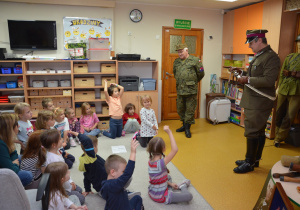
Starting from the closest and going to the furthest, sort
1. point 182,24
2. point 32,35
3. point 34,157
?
point 34,157 < point 32,35 < point 182,24

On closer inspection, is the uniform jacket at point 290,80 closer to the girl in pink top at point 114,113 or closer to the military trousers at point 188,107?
the military trousers at point 188,107

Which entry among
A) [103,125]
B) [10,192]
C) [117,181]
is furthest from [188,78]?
[10,192]

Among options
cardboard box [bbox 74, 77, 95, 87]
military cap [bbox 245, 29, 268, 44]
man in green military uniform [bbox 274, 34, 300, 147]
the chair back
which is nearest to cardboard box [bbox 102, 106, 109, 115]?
cardboard box [bbox 74, 77, 95, 87]

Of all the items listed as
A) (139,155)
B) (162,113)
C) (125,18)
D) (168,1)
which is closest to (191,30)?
(168,1)

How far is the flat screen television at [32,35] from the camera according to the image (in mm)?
4656

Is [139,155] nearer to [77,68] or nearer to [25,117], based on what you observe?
[25,117]

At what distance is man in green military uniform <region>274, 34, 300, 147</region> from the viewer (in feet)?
12.9

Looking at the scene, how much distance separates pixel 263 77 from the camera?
293cm

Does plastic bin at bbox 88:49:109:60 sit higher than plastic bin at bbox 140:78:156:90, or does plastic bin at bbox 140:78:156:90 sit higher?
plastic bin at bbox 88:49:109:60

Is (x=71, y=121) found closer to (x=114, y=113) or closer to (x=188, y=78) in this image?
(x=114, y=113)

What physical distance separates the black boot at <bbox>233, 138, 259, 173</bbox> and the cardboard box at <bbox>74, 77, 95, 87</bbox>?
3133 millimetres

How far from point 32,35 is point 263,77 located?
4164 mm

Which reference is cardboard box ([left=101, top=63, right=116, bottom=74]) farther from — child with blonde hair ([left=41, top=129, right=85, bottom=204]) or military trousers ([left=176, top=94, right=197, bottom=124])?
child with blonde hair ([left=41, top=129, right=85, bottom=204])

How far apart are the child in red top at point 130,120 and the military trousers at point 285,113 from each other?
2534 millimetres
